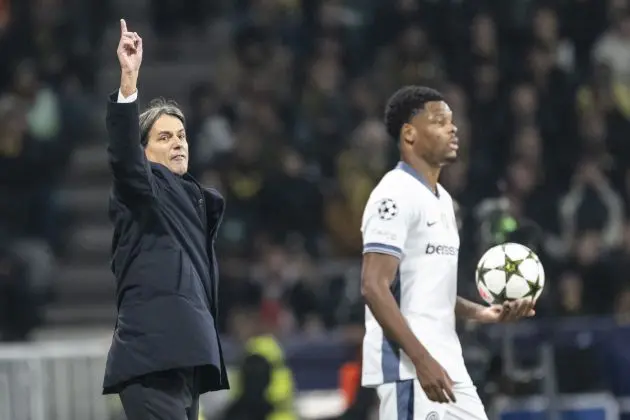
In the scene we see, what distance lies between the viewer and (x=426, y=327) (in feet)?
22.3

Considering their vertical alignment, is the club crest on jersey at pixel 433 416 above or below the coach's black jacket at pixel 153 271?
below

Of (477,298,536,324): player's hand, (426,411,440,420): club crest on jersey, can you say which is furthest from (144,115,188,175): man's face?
(477,298,536,324): player's hand

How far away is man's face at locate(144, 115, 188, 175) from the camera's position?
629cm

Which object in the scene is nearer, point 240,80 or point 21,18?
point 240,80

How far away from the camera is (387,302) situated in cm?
656

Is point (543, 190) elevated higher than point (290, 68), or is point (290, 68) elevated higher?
point (290, 68)

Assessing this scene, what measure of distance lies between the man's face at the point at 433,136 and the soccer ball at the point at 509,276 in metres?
0.49

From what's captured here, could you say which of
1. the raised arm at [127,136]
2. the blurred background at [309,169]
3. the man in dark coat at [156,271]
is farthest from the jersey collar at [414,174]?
the blurred background at [309,169]

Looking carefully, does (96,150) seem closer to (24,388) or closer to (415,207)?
(24,388)

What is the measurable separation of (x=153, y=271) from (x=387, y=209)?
1.22 meters

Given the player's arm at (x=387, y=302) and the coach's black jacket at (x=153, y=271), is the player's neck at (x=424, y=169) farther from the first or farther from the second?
the coach's black jacket at (x=153, y=271)

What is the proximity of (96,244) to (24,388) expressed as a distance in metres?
4.84

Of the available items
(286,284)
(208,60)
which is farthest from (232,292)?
(208,60)

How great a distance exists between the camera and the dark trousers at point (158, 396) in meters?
5.98
